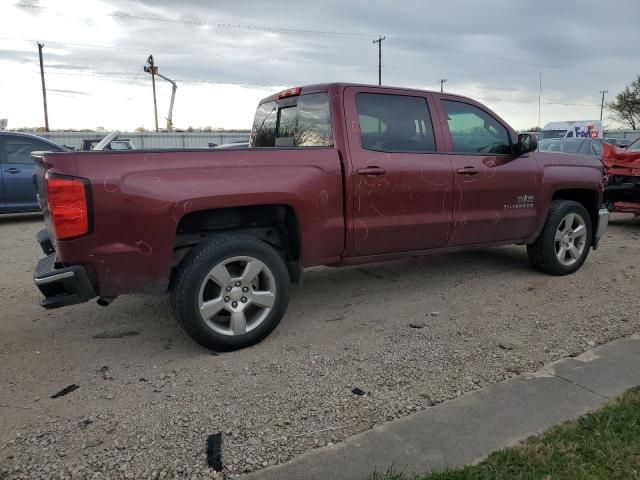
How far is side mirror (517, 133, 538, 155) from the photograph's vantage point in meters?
5.09

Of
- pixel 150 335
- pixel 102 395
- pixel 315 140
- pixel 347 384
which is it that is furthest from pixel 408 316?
pixel 102 395

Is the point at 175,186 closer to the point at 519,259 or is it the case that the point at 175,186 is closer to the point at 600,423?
the point at 600,423

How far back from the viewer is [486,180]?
16.3 feet

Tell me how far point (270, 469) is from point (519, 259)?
16.4 feet

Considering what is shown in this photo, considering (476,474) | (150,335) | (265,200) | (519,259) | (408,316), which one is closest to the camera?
(476,474)

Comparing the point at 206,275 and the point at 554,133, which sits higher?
the point at 554,133

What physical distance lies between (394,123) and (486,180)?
1110mm

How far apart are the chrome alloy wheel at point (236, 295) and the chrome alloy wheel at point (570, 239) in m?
3.44

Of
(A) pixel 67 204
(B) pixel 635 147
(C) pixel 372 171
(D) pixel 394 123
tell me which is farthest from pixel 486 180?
(B) pixel 635 147

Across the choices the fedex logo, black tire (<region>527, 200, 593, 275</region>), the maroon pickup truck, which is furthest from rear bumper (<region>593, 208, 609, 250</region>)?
the fedex logo

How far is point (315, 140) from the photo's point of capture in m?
4.40

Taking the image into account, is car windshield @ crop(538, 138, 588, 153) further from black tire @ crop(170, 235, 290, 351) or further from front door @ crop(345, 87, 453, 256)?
black tire @ crop(170, 235, 290, 351)

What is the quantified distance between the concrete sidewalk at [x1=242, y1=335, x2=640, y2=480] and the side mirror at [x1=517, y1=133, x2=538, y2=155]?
2293 mm

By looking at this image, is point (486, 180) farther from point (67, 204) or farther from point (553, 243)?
point (67, 204)
